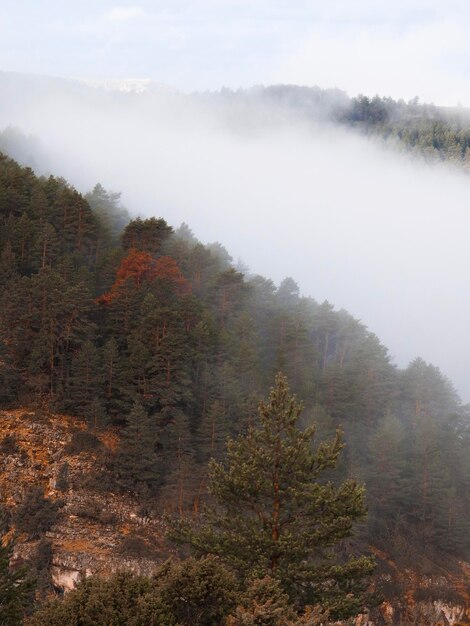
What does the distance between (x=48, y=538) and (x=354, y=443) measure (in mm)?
19332

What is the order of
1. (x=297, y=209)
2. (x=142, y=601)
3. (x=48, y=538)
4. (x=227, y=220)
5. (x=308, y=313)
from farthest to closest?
(x=297, y=209) < (x=227, y=220) < (x=308, y=313) < (x=48, y=538) < (x=142, y=601)

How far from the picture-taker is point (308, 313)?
156 feet

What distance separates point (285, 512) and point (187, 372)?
67.5 feet

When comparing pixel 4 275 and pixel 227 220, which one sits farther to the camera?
pixel 227 220

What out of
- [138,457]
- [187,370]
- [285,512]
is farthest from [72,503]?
[285,512]

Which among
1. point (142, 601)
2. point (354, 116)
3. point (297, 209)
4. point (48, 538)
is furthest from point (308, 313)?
point (354, 116)

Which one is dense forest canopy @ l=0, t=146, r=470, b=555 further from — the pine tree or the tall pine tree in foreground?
the pine tree

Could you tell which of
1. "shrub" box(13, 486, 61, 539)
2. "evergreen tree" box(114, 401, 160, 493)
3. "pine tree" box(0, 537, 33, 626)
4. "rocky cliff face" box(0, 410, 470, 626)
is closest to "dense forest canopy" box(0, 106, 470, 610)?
"evergreen tree" box(114, 401, 160, 493)

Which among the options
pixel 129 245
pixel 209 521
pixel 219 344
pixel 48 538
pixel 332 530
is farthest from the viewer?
pixel 129 245

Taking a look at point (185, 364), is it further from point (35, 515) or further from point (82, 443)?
point (35, 515)

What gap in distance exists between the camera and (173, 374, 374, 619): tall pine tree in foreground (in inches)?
521

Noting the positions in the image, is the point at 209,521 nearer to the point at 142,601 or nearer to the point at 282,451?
the point at 282,451

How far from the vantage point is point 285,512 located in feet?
46.2

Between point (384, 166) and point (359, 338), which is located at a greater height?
point (384, 166)
